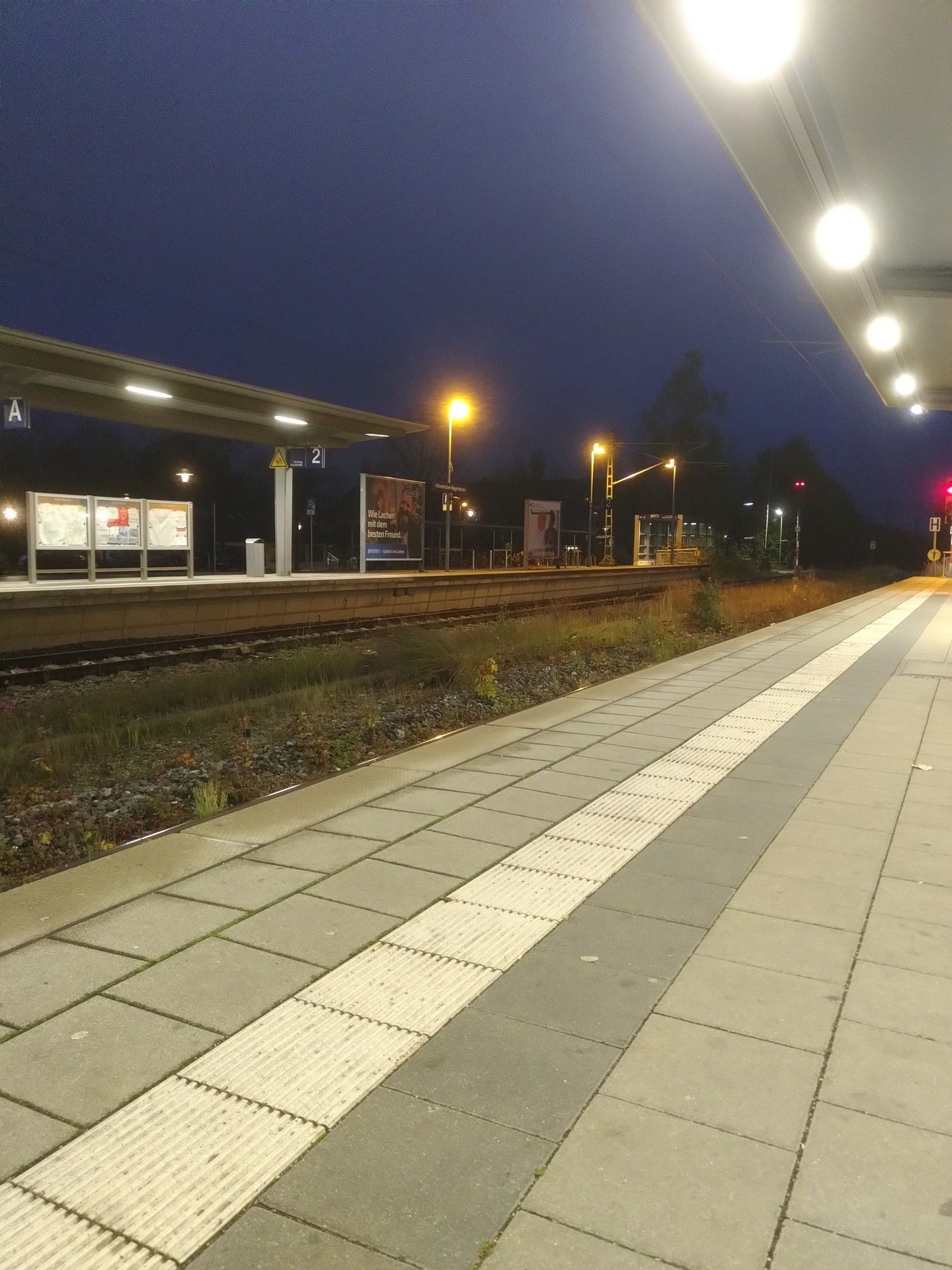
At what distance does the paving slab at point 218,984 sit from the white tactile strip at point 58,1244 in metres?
0.94

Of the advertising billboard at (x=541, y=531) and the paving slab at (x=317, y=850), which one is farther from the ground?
the advertising billboard at (x=541, y=531)

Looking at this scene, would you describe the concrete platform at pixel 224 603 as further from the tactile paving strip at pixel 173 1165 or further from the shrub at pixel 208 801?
the tactile paving strip at pixel 173 1165

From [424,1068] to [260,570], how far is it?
934 inches

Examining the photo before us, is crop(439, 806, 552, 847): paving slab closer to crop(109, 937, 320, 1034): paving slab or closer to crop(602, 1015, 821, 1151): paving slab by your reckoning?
crop(109, 937, 320, 1034): paving slab

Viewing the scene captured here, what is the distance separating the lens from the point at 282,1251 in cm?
232

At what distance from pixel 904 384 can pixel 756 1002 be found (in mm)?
12232

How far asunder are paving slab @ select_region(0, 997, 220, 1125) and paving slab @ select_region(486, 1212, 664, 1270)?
4.12ft

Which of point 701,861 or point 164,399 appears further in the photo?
point 164,399

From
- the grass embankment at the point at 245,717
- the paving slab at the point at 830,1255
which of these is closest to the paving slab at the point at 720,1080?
the paving slab at the point at 830,1255

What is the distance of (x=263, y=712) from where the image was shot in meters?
10.4

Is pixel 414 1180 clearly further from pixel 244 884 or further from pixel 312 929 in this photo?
pixel 244 884

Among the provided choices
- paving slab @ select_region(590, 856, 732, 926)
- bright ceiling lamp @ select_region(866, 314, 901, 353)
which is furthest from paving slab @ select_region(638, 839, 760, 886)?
bright ceiling lamp @ select_region(866, 314, 901, 353)

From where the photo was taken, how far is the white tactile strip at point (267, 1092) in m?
2.39

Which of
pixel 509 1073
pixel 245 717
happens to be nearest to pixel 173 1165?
pixel 509 1073
